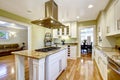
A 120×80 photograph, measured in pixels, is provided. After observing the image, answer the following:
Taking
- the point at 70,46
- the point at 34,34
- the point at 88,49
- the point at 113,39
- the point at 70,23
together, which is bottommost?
the point at 88,49

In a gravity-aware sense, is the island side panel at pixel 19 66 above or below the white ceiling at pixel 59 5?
below

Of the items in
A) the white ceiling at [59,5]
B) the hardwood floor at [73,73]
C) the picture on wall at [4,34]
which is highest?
the white ceiling at [59,5]

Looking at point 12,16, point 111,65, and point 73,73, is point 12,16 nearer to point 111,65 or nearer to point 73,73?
point 73,73

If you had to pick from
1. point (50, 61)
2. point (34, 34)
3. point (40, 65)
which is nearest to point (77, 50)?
point (34, 34)

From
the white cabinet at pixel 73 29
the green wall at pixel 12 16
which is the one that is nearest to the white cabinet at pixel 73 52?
the white cabinet at pixel 73 29

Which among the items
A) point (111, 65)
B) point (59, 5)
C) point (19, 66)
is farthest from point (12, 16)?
point (111, 65)

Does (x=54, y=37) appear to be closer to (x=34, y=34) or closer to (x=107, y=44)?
(x=34, y=34)

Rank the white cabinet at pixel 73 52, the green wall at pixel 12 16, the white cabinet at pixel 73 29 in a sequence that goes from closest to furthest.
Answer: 1. the green wall at pixel 12 16
2. the white cabinet at pixel 73 52
3. the white cabinet at pixel 73 29

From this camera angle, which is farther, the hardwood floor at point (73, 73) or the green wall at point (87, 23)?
the green wall at point (87, 23)

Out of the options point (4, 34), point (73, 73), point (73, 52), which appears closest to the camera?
point (73, 73)

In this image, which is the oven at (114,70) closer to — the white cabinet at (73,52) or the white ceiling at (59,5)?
the white ceiling at (59,5)

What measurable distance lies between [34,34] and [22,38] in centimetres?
391

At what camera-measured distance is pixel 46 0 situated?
2.51 meters

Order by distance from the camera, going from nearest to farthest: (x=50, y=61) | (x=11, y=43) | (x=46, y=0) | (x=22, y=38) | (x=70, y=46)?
(x=50, y=61) < (x=46, y=0) < (x=70, y=46) < (x=11, y=43) < (x=22, y=38)
